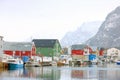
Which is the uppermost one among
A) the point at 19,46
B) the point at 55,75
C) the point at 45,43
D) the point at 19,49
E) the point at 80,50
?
the point at 45,43

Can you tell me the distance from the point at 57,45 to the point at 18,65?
2516 inches

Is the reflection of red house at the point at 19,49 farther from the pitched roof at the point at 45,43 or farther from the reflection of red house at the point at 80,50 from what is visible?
the reflection of red house at the point at 80,50

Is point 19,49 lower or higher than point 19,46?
lower

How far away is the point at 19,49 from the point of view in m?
134

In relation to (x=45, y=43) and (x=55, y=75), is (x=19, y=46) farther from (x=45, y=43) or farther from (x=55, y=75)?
(x=55, y=75)

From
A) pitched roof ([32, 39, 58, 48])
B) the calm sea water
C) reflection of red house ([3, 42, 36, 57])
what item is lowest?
the calm sea water

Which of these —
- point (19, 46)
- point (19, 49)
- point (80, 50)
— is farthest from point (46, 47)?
point (80, 50)

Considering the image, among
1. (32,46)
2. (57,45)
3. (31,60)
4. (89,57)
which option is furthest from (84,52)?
(31,60)

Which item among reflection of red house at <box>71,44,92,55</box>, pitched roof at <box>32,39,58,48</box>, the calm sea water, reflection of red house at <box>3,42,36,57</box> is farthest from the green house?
the calm sea water

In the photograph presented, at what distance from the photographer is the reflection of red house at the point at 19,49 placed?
132 metres

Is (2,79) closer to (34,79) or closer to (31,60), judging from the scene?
(34,79)

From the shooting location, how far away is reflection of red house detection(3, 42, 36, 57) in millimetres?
132500

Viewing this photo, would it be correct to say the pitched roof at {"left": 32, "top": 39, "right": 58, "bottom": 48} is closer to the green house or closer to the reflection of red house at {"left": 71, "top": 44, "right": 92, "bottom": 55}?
the green house

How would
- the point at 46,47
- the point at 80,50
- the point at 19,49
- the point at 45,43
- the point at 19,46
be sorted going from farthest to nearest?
the point at 80,50, the point at 45,43, the point at 46,47, the point at 19,46, the point at 19,49
